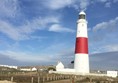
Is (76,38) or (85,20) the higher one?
(85,20)

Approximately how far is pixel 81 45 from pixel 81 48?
66 cm

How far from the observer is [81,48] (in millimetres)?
62906

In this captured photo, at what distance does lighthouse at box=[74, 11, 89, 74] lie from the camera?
63.0 metres

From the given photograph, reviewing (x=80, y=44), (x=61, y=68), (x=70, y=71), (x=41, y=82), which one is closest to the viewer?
(x=41, y=82)

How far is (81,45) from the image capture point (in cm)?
6291

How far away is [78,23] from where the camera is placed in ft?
214

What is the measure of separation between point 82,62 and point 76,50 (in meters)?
3.02

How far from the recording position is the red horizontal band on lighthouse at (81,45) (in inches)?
2478

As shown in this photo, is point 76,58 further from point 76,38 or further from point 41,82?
point 41,82

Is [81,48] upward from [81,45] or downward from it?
downward

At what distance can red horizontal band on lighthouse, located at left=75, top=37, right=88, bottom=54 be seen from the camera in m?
62.9

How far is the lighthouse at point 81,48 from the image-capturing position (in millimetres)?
63031

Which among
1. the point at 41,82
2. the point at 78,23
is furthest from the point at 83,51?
the point at 41,82

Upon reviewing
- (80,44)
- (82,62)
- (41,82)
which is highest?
(80,44)
